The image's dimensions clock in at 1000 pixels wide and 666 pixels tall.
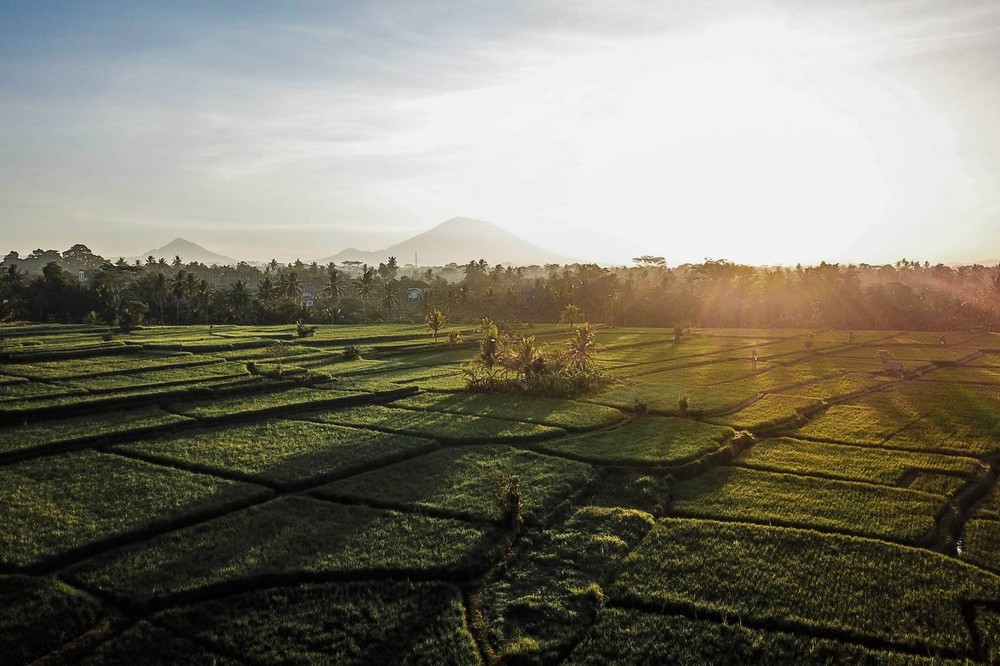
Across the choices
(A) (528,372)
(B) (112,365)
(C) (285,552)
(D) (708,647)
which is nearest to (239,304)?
(B) (112,365)

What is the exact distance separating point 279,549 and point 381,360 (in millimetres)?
29841

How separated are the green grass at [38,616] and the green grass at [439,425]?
12.0 metres

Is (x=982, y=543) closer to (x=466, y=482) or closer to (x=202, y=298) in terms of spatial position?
(x=466, y=482)

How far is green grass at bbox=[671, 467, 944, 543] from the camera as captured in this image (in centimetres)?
1442

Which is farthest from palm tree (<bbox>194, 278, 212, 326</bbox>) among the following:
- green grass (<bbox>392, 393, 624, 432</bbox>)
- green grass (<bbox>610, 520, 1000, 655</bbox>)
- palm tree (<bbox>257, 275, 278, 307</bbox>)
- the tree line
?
green grass (<bbox>610, 520, 1000, 655</bbox>)

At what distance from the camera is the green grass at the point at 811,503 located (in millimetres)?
14422

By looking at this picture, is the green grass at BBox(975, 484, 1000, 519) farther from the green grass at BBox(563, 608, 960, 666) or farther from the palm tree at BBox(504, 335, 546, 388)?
the palm tree at BBox(504, 335, 546, 388)

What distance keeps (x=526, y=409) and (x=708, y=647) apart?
1753cm

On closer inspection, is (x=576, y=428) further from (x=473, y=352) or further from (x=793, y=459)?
(x=473, y=352)

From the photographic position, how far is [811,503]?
622 inches

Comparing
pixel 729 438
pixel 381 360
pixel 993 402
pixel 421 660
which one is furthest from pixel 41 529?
pixel 993 402

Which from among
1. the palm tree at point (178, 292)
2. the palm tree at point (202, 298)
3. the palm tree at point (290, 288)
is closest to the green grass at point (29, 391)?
the palm tree at point (178, 292)

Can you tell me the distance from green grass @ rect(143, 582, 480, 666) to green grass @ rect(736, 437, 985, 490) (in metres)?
11.7

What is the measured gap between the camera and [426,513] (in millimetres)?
15141
